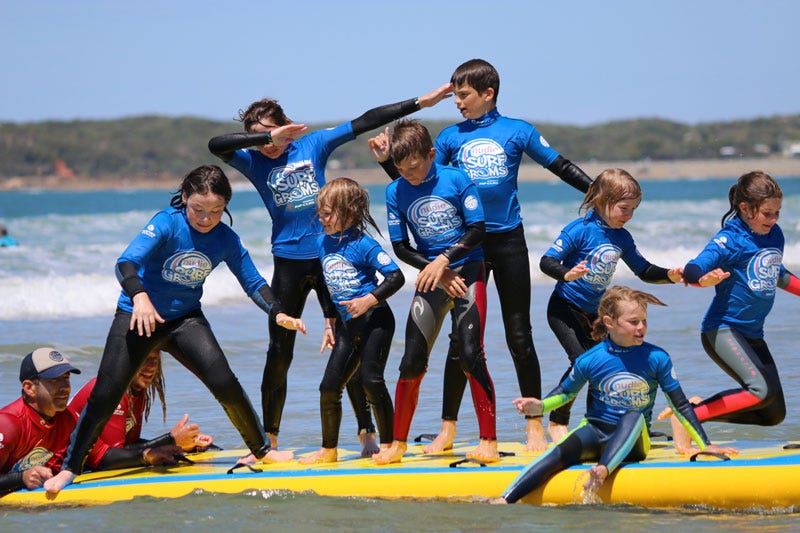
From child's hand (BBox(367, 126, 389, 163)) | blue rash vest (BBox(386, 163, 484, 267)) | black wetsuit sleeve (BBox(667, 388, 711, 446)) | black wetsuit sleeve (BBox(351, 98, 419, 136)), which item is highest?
black wetsuit sleeve (BBox(351, 98, 419, 136))

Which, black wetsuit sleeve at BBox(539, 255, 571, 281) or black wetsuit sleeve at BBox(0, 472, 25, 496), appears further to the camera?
black wetsuit sleeve at BBox(539, 255, 571, 281)

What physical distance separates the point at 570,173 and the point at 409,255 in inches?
48.5

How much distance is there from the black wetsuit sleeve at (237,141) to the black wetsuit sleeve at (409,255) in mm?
994

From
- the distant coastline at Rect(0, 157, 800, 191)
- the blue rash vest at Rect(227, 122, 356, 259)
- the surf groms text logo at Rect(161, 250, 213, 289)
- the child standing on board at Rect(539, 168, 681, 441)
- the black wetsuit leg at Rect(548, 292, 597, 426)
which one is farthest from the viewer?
the distant coastline at Rect(0, 157, 800, 191)

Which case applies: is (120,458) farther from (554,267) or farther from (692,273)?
(692,273)

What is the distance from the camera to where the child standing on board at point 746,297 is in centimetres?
653

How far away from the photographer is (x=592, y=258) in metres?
6.79

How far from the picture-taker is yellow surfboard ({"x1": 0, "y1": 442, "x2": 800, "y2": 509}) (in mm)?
6000

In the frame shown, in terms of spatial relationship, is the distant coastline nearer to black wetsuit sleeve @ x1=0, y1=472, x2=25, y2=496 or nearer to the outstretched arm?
the outstretched arm

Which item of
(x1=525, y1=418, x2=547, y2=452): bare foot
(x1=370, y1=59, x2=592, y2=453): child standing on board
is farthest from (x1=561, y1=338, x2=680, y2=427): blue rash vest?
(x1=370, y1=59, x2=592, y2=453): child standing on board

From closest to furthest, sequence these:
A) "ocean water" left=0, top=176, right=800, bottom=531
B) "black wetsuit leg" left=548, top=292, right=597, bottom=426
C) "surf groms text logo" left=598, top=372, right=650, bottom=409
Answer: "ocean water" left=0, top=176, right=800, bottom=531
"surf groms text logo" left=598, top=372, right=650, bottom=409
"black wetsuit leg" left=548, top=292, right=597, bottom=426

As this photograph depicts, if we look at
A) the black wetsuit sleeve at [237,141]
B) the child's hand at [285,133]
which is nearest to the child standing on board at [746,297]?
the child's hand at [285,133]

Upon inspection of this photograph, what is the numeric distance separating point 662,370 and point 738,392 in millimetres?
793

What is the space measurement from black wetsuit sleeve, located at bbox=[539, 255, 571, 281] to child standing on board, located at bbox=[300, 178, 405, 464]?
853 mm
